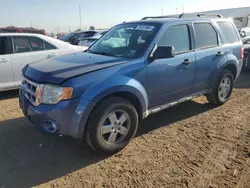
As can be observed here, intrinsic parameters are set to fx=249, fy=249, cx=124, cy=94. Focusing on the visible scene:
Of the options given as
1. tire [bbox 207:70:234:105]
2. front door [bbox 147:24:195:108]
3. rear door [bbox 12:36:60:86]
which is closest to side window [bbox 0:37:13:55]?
rear door [bbox 12:36:60:86]

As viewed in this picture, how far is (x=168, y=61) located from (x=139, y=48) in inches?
19.8

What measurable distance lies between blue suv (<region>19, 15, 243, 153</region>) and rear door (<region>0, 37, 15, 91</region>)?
2.23m

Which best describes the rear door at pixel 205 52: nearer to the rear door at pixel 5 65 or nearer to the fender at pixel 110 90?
the fender at pixel 110 90

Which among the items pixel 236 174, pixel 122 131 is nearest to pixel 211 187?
pixel 236 174

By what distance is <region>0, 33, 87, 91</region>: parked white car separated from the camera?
5.68 meters

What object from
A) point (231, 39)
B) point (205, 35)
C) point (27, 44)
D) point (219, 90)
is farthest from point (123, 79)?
point (27, 44)

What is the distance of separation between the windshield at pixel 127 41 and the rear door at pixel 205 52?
101 centimetres

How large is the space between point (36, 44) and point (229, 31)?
4480mm

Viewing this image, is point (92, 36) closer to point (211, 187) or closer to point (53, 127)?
point (53, 127)

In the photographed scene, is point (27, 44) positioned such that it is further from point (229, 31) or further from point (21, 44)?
point (229, 31)

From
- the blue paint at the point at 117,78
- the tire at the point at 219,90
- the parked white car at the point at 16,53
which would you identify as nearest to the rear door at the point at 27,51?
the parked white car at the point at 16,53

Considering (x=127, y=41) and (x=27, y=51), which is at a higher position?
(x=127, y=41)

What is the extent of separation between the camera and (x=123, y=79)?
3318 mm

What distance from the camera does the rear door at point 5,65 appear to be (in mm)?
5621
